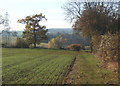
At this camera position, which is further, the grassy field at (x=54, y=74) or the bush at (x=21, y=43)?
the bush at (x=21, y=43)

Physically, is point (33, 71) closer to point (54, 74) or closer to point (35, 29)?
point (54, 74)

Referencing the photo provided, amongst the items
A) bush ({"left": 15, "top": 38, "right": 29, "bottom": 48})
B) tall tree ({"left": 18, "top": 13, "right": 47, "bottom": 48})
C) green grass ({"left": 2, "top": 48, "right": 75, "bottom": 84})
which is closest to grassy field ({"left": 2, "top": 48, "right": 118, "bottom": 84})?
green grass ({"left": 2, "top": 48, "right": 75, "bottom": 84})

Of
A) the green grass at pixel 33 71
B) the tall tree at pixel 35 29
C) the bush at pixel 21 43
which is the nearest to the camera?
the green grass at pixel 33 71

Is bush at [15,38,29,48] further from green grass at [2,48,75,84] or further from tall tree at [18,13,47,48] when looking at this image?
green grass at [2,48,75,84]

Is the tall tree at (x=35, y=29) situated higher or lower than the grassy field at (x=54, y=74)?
higher

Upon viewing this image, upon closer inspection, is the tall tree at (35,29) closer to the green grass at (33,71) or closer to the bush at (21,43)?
the bush at (21,43)

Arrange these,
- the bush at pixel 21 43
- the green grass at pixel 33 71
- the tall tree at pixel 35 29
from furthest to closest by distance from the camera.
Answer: the tall tree at pixel 35 29
the bush at pixel 21 43
the green grass at pixel 33 71

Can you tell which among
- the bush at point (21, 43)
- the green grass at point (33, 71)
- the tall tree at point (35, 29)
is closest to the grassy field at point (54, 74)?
the green grass at point (33, 71)

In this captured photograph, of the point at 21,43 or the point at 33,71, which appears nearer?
the point at 33,71

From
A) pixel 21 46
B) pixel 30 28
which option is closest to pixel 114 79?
pixel 21 46

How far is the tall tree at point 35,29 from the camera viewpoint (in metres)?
48.4

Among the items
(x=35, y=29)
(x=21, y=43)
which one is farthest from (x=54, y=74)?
(x=35, y=29)

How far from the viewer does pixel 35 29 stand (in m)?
48.8

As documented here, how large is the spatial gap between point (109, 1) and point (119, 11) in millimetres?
3678
